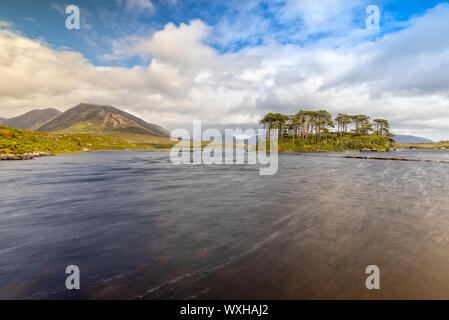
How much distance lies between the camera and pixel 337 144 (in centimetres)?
12088

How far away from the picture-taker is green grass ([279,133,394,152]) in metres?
116

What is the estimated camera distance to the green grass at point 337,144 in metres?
116

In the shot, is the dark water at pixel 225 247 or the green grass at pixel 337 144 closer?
the dark water at pixel 225 247

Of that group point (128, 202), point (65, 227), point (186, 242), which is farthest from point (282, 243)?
point (128, 202)

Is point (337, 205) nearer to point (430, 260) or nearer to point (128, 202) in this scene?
point (430, 260)

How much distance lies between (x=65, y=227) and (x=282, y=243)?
1243 centimetres

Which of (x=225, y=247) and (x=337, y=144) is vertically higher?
(x=337, y=144)

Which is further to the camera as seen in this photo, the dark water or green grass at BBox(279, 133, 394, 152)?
green grass at BBox(279, 133, 394, 152)

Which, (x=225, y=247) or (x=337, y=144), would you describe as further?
(x=337, y=144)

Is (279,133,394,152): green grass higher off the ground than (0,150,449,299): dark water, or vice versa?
(279,133,394,152): green grass

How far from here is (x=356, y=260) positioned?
7.98m

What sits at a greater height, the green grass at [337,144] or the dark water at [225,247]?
the green grass at [337,144]

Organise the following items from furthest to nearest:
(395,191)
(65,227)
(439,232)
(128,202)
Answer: (395,191), (128,202), (65,227), (439,232)
